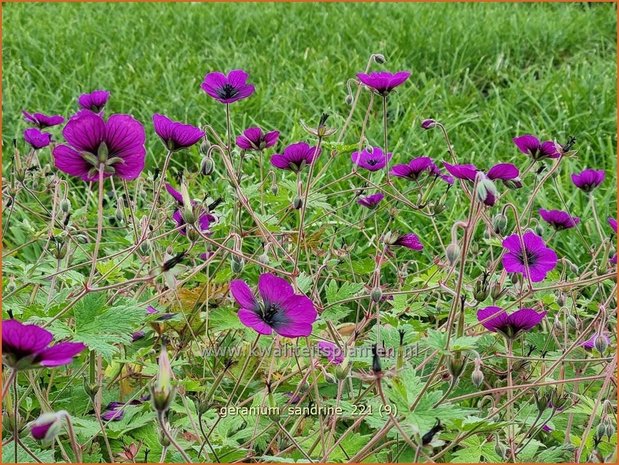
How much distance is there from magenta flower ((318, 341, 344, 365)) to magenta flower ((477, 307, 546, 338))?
0.73 feet

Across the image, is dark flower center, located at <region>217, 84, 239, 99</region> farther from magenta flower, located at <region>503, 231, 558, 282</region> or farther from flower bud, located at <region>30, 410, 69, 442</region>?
flower bud, located at <region>30, 410, 69, 442</region>

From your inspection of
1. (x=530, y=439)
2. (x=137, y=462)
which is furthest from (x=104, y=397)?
(x=530, y=439)

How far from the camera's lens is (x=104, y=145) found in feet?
3.04

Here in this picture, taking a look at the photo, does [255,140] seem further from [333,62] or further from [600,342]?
[333,62]

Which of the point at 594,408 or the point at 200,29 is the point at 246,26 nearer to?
the point at 200,29

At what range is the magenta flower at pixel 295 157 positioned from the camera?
4.24ft

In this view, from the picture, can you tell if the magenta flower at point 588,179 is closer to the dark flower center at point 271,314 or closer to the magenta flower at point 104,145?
the dark flower center at point 271,314

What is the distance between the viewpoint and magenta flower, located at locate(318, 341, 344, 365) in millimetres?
1105

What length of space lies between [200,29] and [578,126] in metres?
2.09

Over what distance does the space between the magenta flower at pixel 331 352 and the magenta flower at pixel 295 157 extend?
12.9 inches

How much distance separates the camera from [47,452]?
885 millimetres

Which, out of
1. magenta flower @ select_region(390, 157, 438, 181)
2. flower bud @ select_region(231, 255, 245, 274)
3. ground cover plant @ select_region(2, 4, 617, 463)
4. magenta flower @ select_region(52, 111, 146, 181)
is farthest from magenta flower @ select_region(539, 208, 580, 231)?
magenta flower @ select_region(52, 111, 146, 181)

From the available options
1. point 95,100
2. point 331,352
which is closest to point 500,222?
point 331,352

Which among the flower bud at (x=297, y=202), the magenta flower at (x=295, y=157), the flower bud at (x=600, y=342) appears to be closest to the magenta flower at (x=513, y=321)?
the flower bud at (x=600, y=342)
